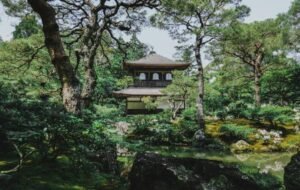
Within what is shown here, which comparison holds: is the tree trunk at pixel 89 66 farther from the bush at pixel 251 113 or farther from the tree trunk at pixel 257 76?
the tree trunk at pixel 257 76

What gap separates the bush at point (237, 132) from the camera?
19.6 metres

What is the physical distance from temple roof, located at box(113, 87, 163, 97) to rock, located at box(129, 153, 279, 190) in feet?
83.0

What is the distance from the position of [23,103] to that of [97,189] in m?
1.71

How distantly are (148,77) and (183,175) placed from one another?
29396 mm

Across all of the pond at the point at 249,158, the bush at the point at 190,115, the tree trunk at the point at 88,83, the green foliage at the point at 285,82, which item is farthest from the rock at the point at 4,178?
the green foliage at the point at 285,82

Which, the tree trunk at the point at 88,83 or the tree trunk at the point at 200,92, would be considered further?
the tree trunk at the point at 200,92

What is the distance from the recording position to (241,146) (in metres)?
18.5

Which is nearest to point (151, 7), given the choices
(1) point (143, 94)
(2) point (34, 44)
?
(2) point (34, 44)

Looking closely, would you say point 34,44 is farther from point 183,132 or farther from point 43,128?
point 43,128

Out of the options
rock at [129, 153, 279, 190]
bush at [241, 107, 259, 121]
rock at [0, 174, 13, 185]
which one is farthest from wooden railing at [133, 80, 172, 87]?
rock at [0, 174, 13, 185]

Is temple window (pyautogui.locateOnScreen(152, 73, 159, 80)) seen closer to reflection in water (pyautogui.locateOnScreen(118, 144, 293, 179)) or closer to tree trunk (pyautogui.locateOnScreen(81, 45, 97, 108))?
reflection in water (pyautogui.locateOnScreen(118, 144, 293, 179))

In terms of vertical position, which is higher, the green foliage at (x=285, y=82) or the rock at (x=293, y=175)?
the green foliage at (x=285, y=82)

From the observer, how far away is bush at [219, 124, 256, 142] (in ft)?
64.2

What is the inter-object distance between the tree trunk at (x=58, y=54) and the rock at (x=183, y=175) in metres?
1.64
